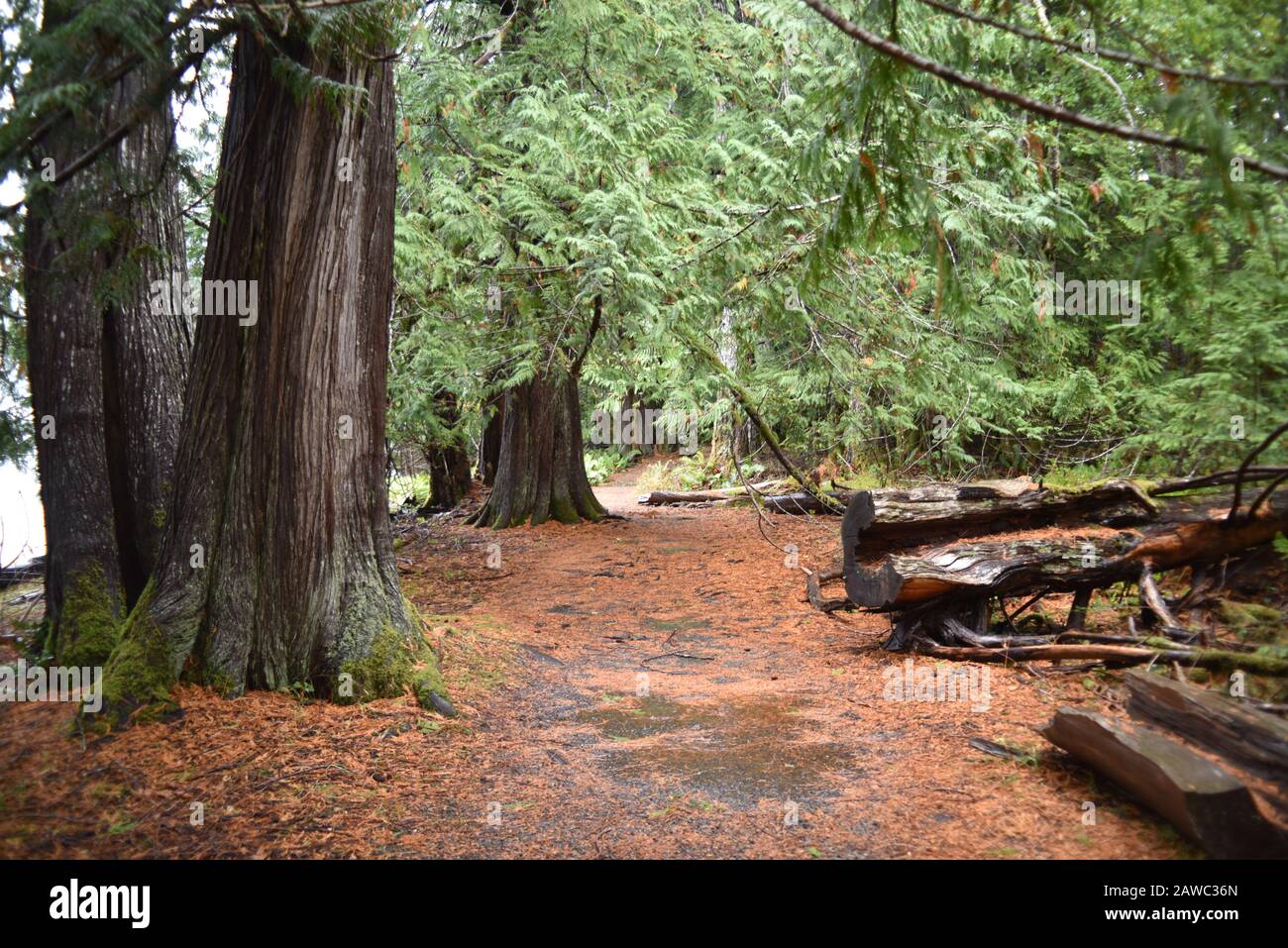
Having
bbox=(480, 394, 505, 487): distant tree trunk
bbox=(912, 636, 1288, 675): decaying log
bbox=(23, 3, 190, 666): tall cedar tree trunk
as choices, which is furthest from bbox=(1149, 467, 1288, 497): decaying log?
bbox=(480, 394, 505, 487): distant tree trunk

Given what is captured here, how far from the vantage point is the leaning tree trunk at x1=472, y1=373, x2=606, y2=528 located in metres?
14.9

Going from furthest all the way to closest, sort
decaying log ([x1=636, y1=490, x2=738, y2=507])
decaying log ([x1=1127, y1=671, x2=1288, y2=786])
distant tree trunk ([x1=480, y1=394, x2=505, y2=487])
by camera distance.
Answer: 1. distant tree trunk ([x1=480, y1=394, x2=505, y2=487])
2. decaying log ([x1=636, y1=490, x2=738, y2=507])
3. decaying log ([x1=1127, y1=671, x2=1288, y2=786])

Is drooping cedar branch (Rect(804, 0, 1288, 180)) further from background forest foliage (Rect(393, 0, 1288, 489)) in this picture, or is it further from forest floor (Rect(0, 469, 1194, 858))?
background forest foliage (Rect(393, 0, 1288, 489))

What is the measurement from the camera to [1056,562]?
21.4ft

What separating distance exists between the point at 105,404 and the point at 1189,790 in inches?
272

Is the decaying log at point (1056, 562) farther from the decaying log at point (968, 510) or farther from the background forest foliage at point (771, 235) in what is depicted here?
the background forest foliage at point (771, 235)

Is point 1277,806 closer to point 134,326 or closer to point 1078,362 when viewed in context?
point 134,326

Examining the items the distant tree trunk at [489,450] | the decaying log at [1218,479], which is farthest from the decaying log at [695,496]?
the decaying log at [1218,479]

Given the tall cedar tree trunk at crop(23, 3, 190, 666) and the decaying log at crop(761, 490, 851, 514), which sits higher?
the tall cedar tree trunk at crop(23, 3, 190, 666)

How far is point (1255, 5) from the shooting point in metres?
3.76

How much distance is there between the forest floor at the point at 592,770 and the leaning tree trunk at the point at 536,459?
715 centimetres

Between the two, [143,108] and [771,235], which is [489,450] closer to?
[771,235]

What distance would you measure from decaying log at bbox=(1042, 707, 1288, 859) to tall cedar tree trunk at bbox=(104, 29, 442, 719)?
13.3 ft

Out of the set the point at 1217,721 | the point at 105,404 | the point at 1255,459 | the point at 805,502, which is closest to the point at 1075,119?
the point at 1217,721
